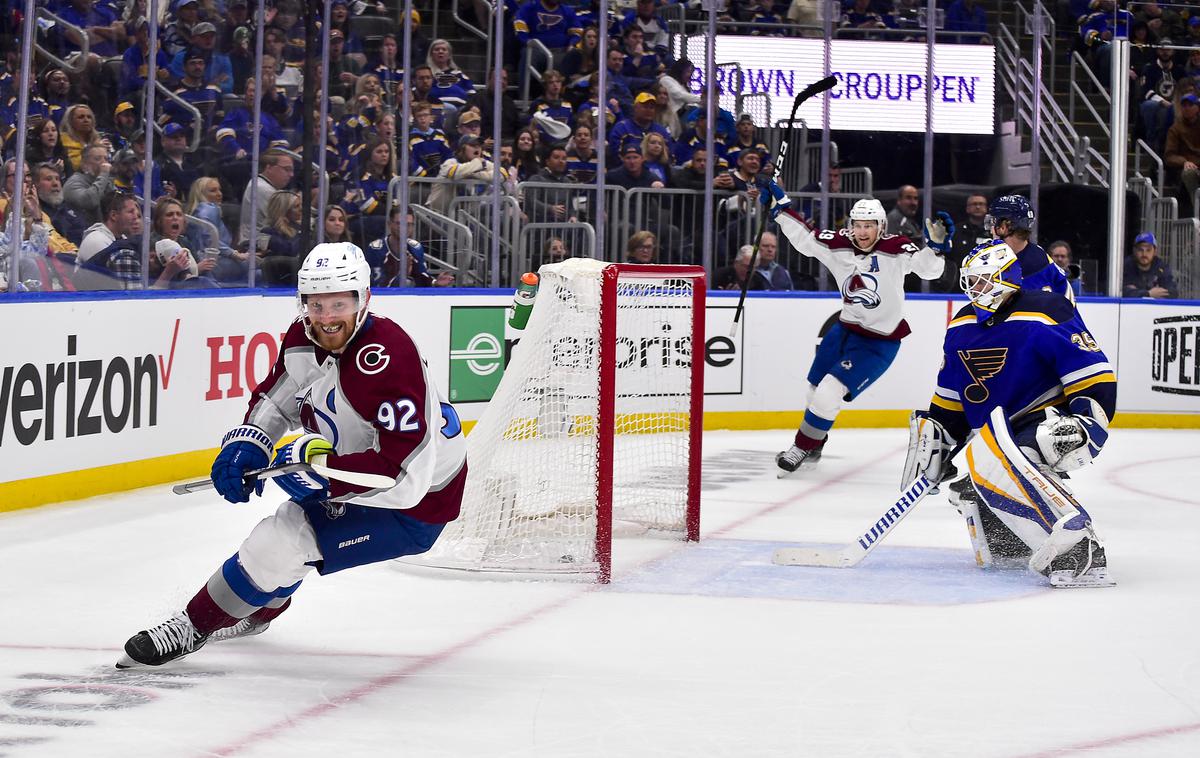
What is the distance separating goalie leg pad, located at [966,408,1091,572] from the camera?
4.69 metres

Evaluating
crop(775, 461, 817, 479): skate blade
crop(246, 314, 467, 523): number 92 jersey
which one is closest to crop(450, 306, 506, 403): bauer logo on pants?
crop(775, 461, 817, 479): skate blade

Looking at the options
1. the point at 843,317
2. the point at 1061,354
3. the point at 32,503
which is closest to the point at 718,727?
the point at 1061,354

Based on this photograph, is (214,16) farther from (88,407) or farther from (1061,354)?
(1061,354)

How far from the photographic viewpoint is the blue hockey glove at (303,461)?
10.6ft

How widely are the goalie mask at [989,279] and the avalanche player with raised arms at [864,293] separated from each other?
2929 mm

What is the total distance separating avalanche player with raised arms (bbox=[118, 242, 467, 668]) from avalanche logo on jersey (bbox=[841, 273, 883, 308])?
459 centimetres

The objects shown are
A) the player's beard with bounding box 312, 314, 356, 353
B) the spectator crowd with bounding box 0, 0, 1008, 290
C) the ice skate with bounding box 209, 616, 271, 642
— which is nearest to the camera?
the player's beard with bounding box 312, 314, 356, 353

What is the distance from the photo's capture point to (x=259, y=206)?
762cm

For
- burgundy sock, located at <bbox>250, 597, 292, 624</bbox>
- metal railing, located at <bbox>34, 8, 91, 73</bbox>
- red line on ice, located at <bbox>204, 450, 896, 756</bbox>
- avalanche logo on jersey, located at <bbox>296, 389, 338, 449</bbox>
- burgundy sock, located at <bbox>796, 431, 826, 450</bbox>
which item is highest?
metal railing, located at <bbox>34, 8, 91, 73</bbox>

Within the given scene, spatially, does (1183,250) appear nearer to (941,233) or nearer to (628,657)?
(941,233)

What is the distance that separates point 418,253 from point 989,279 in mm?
4419

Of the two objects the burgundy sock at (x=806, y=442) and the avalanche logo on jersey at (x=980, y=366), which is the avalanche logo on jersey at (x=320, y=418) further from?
the burgundy sock at (x=806, y=442)

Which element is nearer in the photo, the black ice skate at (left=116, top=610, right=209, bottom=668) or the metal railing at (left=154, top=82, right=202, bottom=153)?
the black ice skate at (left=116, top=610, right=209, bottom=668)

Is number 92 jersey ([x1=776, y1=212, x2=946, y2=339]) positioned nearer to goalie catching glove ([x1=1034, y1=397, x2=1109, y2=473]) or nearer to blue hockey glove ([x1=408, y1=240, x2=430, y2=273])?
blue hockey glove ([x1=408, y1=240, x2=430, y2=273])
